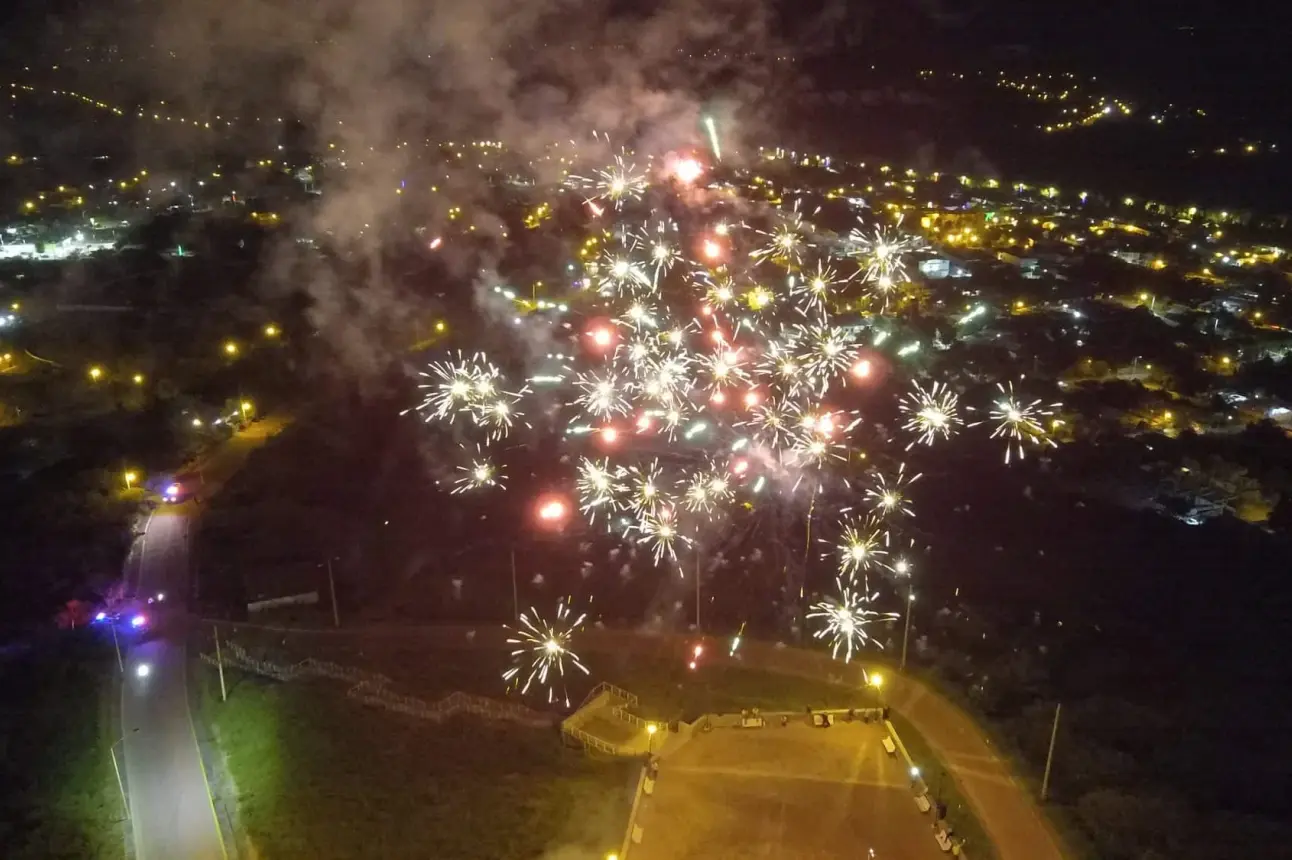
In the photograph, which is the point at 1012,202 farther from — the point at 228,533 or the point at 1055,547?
the point at 228,533

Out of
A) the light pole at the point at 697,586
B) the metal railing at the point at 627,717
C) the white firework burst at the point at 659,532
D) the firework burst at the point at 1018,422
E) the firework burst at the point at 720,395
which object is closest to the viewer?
the metal railing at the point at 627,717

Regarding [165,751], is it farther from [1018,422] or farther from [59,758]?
[1018,422]

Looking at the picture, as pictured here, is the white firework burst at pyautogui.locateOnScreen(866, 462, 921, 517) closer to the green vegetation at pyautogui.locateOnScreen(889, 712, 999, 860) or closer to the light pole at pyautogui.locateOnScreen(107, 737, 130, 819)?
the green vegetation at pyautogui.locateOnScreen(889, 712, 999, 860)

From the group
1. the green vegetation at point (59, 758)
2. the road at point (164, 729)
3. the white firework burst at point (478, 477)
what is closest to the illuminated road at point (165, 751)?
the road at point (164, 729)

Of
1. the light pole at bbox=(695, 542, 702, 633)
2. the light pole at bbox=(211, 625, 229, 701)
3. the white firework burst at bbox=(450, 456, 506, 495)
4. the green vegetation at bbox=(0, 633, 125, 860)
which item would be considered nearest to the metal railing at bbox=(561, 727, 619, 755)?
the light pole at bbox=(695, 542, 702, 633)

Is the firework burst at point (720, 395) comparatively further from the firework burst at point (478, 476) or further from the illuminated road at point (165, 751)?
the illuminated road at point (165, 751)

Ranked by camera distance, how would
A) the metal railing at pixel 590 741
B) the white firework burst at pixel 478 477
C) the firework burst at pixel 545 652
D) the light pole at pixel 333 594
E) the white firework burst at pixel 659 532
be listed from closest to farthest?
the metal railing at pixel 590 741, the firework burst at pixel 545 652, the light pole at pixel 333 594, the white firework burst at pixel 659 532, the white firework burst at pixel 478 477
